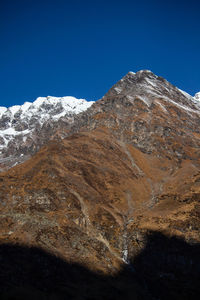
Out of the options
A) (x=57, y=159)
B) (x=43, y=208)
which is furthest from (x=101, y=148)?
(x=43, y=208)

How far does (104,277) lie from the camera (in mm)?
72750

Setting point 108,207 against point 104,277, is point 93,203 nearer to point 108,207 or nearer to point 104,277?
point 108,207

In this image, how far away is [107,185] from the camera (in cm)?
12469

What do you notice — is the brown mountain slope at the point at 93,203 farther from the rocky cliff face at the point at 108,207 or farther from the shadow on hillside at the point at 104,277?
the shadow on hillside at the point at 104,277

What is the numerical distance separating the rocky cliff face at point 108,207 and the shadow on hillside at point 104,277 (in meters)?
0.41

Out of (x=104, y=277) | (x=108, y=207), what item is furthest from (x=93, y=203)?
(x=104, y=277)

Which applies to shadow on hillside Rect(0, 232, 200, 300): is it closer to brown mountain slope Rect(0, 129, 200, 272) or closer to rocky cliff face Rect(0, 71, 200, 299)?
rocky cliff face Rect(0, 71, 200, 299)

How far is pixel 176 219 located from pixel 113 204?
88.8ft

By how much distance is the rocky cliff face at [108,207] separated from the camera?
80562 mm

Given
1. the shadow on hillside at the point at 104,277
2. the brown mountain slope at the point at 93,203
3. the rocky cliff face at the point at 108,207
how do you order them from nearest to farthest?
the shadow on hillside at the point at 104,277, the rocky cliff face at the point at 108,207, the brown mountain slope at the point at 93,203

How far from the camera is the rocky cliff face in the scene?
8056 cm

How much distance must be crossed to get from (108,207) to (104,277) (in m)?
38.1

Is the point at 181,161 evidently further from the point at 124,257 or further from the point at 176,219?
the point at 124,257

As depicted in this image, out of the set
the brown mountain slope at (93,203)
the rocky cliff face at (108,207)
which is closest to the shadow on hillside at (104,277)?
the rocky cliff face at (108,207)
